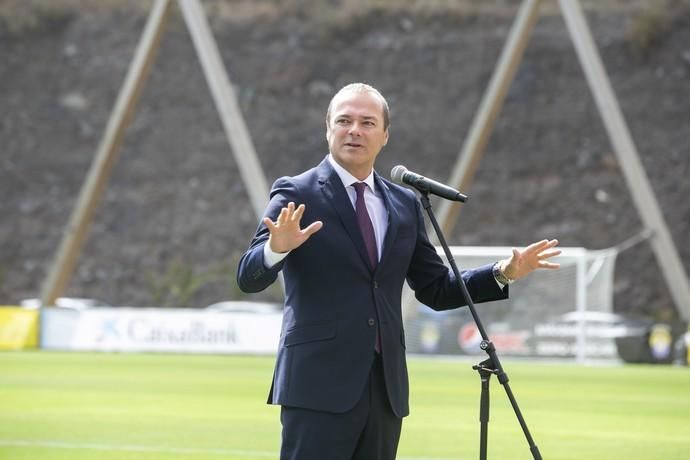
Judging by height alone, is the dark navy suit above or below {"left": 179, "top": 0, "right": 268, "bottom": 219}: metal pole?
below

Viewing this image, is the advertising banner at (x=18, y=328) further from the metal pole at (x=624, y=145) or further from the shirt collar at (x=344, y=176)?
the shirt collar at (x=344, y=176)

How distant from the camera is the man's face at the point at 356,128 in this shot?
5332 mm

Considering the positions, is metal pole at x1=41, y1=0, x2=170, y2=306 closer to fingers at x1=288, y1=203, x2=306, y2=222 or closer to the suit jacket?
the suit jacket

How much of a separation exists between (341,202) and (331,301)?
1.31 feet

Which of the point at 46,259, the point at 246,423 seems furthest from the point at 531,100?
the point at 246,423

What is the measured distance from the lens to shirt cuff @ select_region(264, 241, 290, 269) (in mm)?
5055

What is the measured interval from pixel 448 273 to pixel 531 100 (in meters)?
53.7

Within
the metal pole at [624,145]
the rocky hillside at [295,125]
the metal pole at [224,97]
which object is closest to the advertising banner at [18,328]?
the metal pole at [224,97]

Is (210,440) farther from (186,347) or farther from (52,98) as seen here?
(52,98)

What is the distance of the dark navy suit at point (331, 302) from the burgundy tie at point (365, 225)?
0.03 m

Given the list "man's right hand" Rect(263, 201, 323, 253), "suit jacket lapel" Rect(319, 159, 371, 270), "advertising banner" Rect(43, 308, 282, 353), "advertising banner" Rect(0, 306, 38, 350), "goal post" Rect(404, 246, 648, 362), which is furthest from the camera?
"advertising banner" Rect(0, 306, 38, 350)

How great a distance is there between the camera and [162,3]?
38.0m

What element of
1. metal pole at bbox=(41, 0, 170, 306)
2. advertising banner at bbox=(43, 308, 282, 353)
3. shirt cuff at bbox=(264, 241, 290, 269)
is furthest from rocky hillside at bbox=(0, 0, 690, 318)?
shirt cuff at bbox=(264, 241, 290, 269)

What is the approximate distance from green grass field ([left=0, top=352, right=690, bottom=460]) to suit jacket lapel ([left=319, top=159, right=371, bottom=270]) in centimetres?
631
